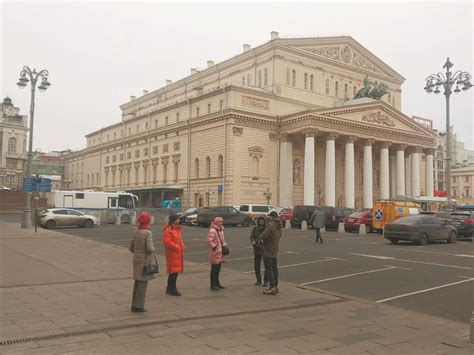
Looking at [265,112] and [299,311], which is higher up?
[265,112]

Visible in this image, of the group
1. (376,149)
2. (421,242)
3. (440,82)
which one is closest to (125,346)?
(421,242)

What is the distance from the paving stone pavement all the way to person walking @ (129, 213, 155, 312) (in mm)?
273

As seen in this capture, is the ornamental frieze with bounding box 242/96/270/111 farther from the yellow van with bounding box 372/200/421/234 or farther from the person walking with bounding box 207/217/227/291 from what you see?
the person walking with bounding box 207/217/227/291

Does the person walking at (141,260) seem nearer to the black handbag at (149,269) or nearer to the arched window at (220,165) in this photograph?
the black handbag at (149,269)

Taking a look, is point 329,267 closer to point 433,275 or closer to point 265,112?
point 433,275

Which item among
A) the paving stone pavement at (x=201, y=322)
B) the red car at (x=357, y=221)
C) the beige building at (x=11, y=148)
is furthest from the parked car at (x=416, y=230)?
the beige building at (x=11, y=148)

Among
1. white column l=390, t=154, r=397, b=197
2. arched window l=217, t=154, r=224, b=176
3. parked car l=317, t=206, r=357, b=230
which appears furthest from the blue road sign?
white column l=390, t=154, r=397, b=197

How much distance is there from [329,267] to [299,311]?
621 centimetres

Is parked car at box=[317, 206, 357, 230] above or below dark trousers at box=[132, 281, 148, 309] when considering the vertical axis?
above

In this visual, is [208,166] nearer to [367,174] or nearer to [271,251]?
[367,174]

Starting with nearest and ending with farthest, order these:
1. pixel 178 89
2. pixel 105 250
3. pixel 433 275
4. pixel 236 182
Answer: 1. pixel 433 275
2. pixel 105 250
3. pixel 236 182
4. pixel 178 89

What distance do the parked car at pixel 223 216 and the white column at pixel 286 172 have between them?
62.7ft

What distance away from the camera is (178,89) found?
267 feet

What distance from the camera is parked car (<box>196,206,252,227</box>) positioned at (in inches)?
1464
